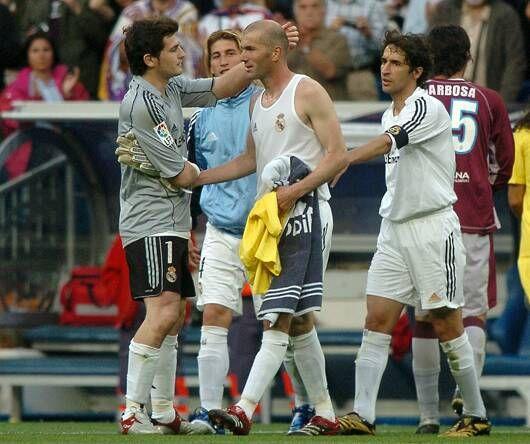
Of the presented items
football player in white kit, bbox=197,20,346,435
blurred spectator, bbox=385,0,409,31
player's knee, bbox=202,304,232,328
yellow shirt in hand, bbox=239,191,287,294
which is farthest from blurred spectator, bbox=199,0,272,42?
yellow shirt in hand, bbox=239,191,287,294

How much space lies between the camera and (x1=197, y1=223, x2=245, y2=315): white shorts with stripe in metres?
9.65

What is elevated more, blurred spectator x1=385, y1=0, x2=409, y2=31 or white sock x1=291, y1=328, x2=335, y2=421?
blurred spectator x1=385, y1=0, x2=409, y2=31

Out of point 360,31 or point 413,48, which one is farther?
point 360,31

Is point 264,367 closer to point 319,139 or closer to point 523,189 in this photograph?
point 319,139

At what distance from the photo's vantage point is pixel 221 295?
9.63 m

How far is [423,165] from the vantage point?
9.22 metres

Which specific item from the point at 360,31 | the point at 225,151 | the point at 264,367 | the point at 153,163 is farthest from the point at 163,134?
the point at 360,31

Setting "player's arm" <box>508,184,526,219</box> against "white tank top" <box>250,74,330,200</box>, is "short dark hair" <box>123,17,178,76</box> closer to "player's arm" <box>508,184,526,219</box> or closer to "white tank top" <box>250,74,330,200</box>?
"white tank top" <box>250,74,330,200</box>

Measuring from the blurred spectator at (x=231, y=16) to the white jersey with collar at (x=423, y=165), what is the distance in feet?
16.3

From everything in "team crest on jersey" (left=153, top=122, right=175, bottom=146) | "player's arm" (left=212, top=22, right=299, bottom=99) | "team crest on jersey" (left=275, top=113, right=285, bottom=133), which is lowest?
"team crest on jersey" (left=153, top=122, right=175, bottom=146)

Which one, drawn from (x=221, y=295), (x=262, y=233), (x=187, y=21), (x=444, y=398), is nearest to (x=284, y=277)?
(x=262, y=233)

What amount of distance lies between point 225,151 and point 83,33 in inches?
227

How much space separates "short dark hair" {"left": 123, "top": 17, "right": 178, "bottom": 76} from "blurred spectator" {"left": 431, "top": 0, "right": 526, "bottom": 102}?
5155 mm

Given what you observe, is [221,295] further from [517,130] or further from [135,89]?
[517,130]
